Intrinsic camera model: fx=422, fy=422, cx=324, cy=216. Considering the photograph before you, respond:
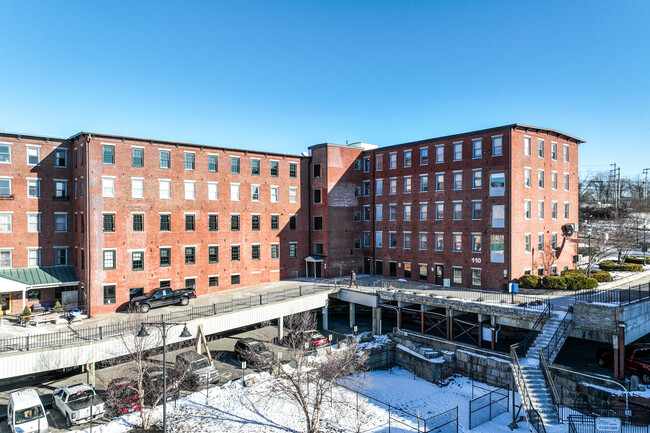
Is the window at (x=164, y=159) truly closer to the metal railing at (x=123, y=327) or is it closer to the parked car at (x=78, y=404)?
the metal railing at (x=123, y=327)

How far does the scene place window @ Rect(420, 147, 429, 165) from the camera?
39.9m

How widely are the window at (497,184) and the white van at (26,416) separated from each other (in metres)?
33.2

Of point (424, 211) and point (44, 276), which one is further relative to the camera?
point (424, 211)

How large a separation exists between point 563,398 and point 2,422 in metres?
28.9

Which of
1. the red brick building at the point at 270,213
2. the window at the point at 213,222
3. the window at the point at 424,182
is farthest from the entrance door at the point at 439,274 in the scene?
the window at the point at 213,222

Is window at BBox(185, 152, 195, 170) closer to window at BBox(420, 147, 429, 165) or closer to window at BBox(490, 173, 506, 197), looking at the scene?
window at BBox(420, 147, 429, 165)

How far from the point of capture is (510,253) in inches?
1341

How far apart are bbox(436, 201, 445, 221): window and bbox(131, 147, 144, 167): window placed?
2593 cm

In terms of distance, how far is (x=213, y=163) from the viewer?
124 ft

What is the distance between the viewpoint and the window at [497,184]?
34688 mm

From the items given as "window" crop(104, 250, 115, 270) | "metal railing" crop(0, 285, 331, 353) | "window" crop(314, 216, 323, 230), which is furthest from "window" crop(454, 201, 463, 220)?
"window" crop(104, 250, 115, 270)

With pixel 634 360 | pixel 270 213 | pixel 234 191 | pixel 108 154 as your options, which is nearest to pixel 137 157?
pixel 108 154

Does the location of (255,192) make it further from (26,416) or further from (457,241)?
(26,416)

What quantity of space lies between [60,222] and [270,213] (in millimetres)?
17781
